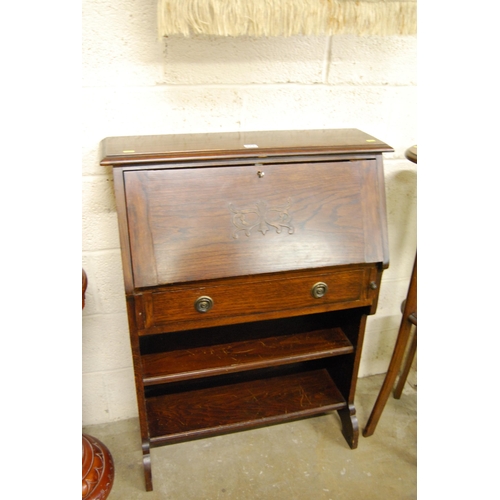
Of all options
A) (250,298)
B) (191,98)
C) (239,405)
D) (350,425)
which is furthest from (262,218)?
(350,425)

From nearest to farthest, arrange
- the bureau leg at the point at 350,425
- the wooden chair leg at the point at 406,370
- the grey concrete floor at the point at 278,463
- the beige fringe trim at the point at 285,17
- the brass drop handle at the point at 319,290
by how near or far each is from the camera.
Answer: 1. the beige fringe trim at the point at 285,17
2. the brass drop handle at the point at 319,290
3. the grey concrete floor at the point at 278,463
4. the bureau leg at the point at 350,425
5. the wooden chair leg at the point at 406,370

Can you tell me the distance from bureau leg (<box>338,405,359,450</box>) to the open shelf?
275mm

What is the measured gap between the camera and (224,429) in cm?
148

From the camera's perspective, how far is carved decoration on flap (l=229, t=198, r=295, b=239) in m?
1.19

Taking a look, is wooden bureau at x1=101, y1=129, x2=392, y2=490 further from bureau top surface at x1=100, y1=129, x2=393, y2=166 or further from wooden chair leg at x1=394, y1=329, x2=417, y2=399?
wooden chair leg at x1=394, y1=329, x2=417, y2=399

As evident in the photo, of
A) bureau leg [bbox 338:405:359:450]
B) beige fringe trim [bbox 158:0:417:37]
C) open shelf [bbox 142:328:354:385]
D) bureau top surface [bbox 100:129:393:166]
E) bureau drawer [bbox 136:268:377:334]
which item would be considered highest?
beige fringe trim [bbox 158:0:417:37]

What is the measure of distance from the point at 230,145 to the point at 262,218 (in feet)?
0.74

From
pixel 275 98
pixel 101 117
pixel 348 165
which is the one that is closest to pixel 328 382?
pixel 348 165

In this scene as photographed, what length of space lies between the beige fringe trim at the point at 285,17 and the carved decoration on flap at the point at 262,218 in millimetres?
457

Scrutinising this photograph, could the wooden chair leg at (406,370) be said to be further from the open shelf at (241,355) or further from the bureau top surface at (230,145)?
the bureau top surface at (230,145)

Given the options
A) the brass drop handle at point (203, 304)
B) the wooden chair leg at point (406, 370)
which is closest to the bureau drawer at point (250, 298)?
the brass drop handle at point (203, 304)

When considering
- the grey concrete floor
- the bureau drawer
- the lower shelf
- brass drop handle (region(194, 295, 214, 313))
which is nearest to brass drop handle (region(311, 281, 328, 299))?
the bureau drawer

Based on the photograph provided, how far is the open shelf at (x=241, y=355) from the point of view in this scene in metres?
1.35
